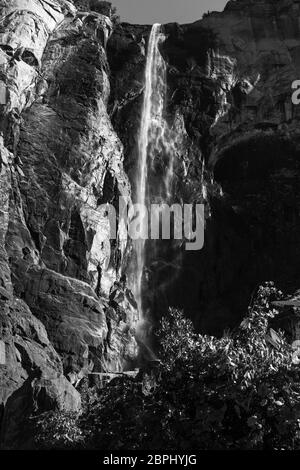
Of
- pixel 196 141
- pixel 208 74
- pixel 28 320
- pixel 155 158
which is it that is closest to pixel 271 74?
pixel 208 74

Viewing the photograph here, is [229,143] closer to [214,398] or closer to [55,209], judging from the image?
[55,209]

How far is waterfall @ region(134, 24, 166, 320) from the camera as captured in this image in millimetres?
42406

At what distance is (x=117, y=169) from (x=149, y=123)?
5.91m

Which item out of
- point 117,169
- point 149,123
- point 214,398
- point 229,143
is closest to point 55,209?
point 117,169

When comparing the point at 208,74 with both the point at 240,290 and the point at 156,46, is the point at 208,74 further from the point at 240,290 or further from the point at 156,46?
the point at 240,290

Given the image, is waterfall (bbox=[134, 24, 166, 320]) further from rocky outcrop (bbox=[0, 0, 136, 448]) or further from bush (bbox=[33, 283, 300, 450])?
bush (bbox=[33, 283, 300, 450])

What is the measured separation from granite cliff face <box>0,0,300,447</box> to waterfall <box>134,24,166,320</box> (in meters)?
0.58

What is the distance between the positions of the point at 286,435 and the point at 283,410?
44 cm

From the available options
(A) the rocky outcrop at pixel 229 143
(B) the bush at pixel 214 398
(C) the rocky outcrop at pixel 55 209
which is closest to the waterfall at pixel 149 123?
(A) the rocky outcrop at pixel 229 143

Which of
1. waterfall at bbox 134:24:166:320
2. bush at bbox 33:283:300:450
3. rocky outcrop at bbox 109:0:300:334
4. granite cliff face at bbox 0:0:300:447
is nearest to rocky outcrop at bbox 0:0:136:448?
granite cliff face at bbox 0:0:300:447

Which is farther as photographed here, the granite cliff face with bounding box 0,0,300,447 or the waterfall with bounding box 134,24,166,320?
the waterfall with bounding box 134,24,166,320

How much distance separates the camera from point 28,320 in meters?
30.2

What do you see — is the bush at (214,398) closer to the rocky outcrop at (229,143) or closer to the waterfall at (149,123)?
the waterfall at (149,123)

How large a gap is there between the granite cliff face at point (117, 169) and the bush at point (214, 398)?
14.2 m
